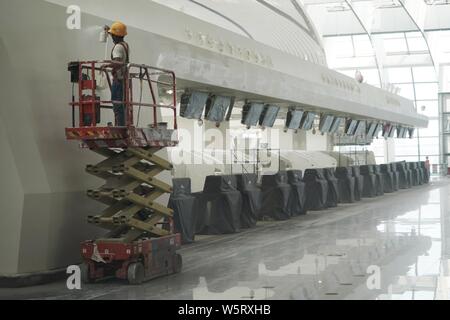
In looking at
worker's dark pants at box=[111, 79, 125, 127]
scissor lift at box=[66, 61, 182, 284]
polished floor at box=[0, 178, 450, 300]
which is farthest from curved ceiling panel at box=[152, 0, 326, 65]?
scissor lift at box=[66, 61, 182, 284]

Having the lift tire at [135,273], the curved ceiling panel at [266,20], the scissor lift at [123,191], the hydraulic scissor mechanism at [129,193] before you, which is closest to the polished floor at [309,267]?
the lift tire at [135,273]

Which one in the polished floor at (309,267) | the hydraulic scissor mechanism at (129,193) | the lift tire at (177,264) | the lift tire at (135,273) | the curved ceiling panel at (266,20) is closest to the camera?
the polished floor at (309,267)

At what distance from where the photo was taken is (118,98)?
9273 mm

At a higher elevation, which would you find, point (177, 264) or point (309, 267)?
point (177, 264)

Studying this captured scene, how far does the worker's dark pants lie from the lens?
30.2 ft

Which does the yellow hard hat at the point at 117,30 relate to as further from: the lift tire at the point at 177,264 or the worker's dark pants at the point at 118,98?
the lift tire at the point at 177,264

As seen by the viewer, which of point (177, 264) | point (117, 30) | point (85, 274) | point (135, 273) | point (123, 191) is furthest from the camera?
point (177, 264)

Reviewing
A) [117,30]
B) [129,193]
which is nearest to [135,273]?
[129,193]

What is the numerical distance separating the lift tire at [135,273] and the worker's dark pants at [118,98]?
1.97m

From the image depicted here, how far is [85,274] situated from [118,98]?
2652 mm

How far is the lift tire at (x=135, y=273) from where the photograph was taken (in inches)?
349

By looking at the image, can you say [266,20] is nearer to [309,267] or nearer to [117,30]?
[117,30]
